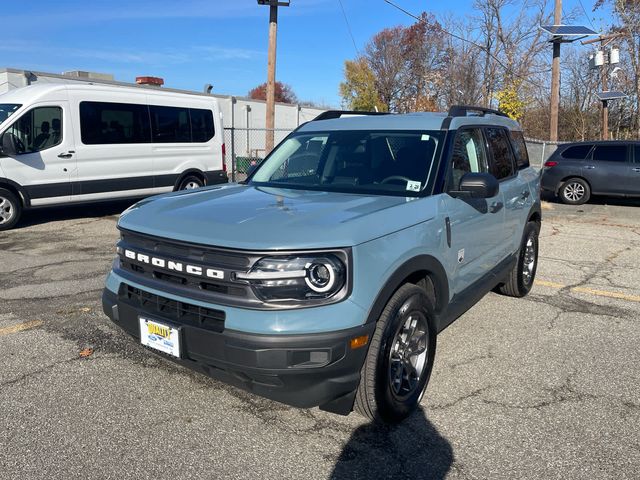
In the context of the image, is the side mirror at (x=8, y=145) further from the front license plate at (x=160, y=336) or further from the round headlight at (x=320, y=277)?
the round headlight at (x=320, y=277)

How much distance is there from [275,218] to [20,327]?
117 inches

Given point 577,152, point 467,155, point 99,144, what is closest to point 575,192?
point 577,152

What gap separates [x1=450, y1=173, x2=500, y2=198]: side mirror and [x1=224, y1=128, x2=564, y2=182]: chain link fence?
5787 millimetres

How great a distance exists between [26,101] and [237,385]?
8.32 meters

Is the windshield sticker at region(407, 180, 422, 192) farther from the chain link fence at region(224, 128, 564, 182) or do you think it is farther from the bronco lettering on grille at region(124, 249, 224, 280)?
the chain link fence at region(224, 128, 564, 182)

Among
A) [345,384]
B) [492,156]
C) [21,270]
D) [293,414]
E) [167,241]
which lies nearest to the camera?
[345,384]

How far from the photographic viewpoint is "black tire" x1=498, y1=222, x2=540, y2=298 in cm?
535

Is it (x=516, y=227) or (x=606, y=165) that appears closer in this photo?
(x=516, y=227)

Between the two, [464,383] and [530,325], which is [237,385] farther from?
[530,325]

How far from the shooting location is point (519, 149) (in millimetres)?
5539

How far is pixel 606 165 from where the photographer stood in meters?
13.3

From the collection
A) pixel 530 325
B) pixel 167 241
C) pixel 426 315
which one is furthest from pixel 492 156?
pixel 167 241


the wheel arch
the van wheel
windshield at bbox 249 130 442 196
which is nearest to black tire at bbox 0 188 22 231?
the wheel arch

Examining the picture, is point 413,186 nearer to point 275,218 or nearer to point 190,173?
point 275,218
